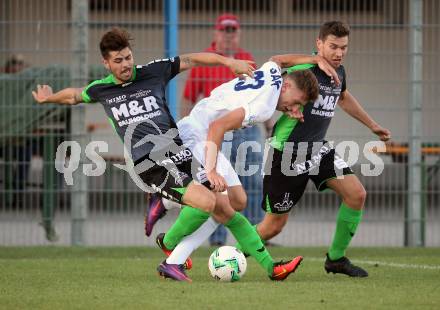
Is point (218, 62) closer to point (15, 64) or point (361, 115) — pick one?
point (361, 115)

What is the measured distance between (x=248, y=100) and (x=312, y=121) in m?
0.86

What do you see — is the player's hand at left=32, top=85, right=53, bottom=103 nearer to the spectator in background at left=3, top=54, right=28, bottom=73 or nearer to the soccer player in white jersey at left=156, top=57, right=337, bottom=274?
the soccer player in white jersey at left=156, top=57, right=337, bottom=274

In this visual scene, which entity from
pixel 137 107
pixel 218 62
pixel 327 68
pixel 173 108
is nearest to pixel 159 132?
pixel 137 107

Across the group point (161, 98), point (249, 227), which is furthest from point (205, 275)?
point (161, 98)

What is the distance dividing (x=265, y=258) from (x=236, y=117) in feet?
3.38

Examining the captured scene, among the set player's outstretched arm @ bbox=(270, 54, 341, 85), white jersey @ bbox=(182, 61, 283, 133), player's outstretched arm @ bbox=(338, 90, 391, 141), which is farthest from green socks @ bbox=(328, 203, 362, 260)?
white jersey @ bbox=(182, 61, 283, 133)

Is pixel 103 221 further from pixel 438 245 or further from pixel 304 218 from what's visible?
pixel 438 245

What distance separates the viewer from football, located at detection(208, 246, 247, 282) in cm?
807

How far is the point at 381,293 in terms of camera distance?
7.32m

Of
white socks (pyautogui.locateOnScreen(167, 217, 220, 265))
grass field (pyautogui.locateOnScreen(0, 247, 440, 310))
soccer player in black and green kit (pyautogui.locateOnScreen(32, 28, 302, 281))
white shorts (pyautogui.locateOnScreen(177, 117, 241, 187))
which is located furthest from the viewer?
white shorts (pyautogui.locateOnScreen(177, 117, 241, 187))

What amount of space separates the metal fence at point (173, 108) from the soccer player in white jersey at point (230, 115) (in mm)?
3262

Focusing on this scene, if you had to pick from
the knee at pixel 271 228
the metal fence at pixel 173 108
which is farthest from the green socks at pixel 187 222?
the metal fence at pixel 173 108

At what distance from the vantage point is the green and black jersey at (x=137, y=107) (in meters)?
8.34

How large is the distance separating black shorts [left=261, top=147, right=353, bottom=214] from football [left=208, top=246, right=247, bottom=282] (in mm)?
798
